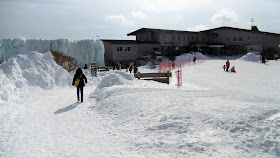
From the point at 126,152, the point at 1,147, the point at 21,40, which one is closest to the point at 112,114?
the point at 126,152

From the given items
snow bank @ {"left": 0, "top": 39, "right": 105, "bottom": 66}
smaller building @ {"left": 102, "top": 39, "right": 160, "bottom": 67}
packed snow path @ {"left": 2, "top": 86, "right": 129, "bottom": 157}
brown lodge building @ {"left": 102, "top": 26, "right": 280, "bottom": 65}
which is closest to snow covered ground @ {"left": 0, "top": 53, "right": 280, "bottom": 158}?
packed snow path @ {"left": 2, "top": 86, "right": 129, "bottom": 157}

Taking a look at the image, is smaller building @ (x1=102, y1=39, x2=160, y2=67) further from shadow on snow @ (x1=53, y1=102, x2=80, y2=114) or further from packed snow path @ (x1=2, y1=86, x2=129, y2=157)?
packed snow path @ (x1=2, y1=86, x2=129, y2=157)

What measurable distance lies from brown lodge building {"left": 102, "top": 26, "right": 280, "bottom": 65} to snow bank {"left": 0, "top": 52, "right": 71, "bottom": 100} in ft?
72.9

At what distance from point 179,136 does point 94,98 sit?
6.13 meters

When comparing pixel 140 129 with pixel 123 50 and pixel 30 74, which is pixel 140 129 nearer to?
pixel 30 74

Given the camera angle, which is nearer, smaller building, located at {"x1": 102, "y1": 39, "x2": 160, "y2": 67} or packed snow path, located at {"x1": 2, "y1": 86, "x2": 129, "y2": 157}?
packed snow path, located at {"x1": 2, "y1": 86, "x2": 129, "y2": 157}

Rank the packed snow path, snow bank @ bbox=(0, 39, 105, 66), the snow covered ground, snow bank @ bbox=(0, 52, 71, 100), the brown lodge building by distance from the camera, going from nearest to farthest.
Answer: the snow covered ground, the packed snow path, snow bank @ bbox=(0, 52, 71, 100), snow bank @ bbox=(0, 39, 105, 66), the brown lodge building

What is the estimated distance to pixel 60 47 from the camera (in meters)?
29.4

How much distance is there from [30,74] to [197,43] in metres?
40.1

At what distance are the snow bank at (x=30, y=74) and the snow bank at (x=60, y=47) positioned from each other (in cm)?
1555

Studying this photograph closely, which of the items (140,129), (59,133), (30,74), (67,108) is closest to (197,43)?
(30,74)

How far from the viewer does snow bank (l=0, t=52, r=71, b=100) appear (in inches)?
379

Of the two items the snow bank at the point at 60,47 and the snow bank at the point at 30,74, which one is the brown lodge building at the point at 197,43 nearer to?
the snow bank at the point at 60,47

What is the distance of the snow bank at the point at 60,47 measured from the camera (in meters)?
27.6
